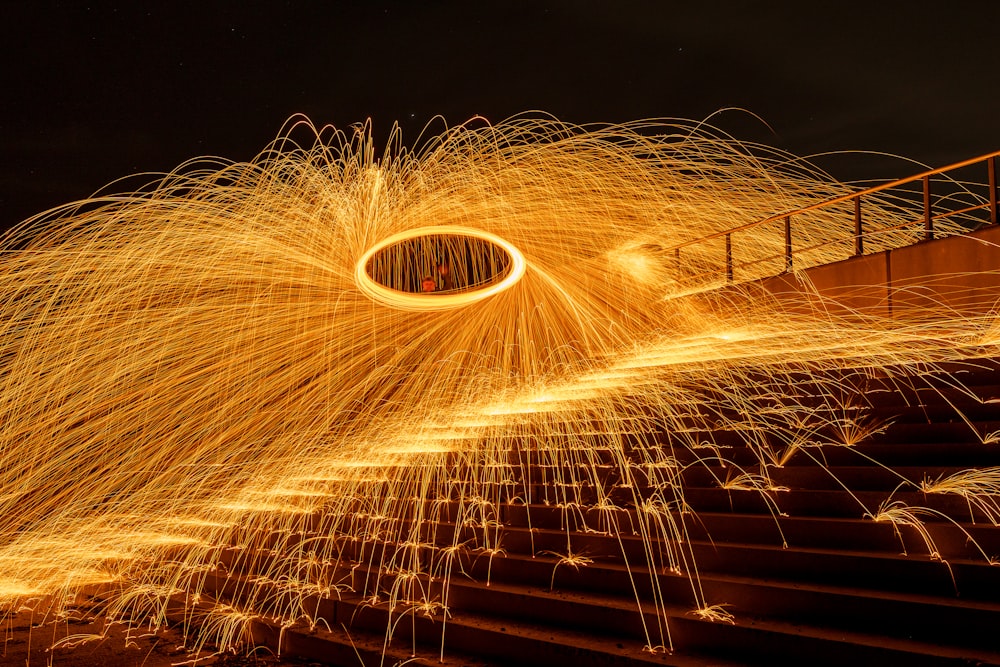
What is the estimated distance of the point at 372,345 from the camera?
1062 cm

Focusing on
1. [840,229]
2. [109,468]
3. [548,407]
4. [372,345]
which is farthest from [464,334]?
[840,229]

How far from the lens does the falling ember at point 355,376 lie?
6520 millimetres

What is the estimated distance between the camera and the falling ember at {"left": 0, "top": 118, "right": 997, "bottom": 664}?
6.52 m

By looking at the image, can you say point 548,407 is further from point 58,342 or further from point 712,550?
point 58,342

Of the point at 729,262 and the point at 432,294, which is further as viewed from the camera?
the point at 729,262

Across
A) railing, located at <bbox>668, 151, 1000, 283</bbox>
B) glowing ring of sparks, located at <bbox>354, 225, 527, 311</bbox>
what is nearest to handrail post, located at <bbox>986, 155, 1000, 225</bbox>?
railing, located at <bbox>668, 151, 1000, 283</bbox>

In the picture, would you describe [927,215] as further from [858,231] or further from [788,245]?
[788,245]

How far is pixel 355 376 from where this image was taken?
34.3 feet

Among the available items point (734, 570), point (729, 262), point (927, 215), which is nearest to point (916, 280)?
point (927, 215)

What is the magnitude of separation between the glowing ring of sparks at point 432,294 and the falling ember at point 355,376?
4cm

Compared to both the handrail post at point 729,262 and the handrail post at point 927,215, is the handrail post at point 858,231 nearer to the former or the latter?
the handrail post at point 927,215

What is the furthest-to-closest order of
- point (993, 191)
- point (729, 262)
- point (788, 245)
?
point (729, 262) → point (788, 245) → point (993, 191)

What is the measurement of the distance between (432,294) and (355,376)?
157 cm

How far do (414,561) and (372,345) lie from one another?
5029 mm
